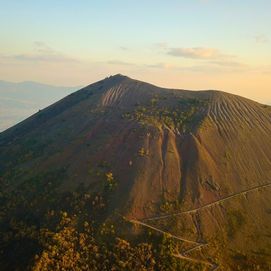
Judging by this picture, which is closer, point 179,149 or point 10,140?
point 179,149

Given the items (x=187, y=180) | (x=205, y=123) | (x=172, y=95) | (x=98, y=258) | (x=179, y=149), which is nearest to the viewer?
(x=98, y=258)

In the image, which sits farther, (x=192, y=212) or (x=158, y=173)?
(x=158, y=173)

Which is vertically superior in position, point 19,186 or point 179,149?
point 179,149

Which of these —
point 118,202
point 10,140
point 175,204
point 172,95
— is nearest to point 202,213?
point 175,204

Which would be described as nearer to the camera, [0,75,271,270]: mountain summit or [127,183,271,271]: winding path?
[127,183,271,271]: winding path

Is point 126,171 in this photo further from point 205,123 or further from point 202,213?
point 205,123

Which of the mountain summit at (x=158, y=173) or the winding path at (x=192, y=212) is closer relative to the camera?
the winding path at (x=192, y=212)

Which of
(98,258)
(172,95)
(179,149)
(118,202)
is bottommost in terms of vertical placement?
(98,258)

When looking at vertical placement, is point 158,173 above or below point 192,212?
above
